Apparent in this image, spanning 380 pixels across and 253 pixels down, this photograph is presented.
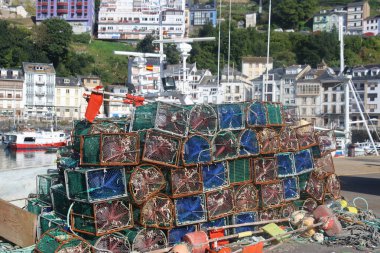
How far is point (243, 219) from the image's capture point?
9.72 metres

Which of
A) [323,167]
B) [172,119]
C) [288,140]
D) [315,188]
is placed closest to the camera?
[172,119]

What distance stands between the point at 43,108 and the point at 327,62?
3668 cm

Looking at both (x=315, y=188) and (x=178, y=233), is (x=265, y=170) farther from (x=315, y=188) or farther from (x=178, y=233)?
(x=178, y=233)

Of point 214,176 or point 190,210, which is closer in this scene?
point 190,210

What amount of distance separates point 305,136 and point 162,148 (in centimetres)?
354

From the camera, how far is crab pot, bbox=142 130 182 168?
29.2ft

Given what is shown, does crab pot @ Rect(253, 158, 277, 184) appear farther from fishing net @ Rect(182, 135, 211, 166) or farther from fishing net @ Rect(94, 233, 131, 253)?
fishing net @ Rect(94, 233, 131, 253)

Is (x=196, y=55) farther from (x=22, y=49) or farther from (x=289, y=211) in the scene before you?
(x=289, y=211)

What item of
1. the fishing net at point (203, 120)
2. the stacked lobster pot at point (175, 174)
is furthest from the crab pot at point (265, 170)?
the fishing net at point (203, 120)

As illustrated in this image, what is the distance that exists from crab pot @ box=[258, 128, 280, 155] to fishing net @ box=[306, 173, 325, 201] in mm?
1222

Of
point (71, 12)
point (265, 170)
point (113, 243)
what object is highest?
point (71, 12)

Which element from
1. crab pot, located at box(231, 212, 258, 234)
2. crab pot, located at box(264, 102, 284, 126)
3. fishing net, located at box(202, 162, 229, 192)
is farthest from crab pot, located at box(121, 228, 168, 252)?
crab pot, located at box(264, 102, 284, 126)

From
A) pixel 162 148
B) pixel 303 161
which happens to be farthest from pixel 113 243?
pixel 303 161

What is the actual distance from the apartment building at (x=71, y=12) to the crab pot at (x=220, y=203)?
81.1 meters
